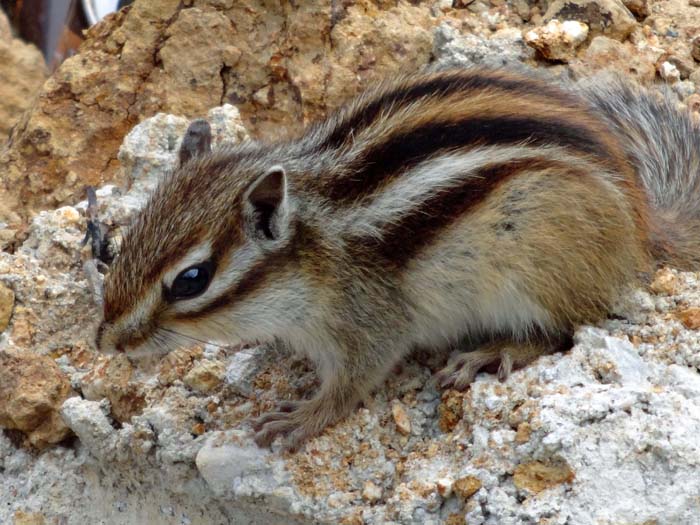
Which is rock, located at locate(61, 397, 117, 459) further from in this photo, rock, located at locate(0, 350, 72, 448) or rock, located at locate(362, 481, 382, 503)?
rock, located at locate(362, 481, 382, 503)

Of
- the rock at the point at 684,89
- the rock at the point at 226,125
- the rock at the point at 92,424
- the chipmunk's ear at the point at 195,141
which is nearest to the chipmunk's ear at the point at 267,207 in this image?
the chipmunk's ear at the point at 195,141

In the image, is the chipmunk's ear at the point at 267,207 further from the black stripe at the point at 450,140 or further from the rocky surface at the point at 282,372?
the rocky surface at the point at 282,372

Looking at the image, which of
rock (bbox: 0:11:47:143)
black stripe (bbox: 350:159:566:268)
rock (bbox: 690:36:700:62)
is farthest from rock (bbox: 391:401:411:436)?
rock (bbox: 0:11:47:143)

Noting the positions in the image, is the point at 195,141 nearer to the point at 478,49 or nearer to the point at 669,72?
the point at 478,49

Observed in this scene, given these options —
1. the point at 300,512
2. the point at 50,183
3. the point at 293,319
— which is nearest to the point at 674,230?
the point at 293,319

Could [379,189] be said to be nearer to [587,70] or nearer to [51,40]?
[587,70]
